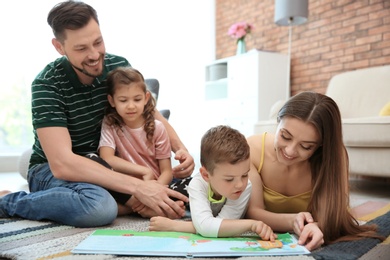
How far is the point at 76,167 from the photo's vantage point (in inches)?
51.0

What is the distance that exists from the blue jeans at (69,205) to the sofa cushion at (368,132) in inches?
59.1

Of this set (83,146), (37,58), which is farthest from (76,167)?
(37,58)

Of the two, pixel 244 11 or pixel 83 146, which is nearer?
pixel 83 146

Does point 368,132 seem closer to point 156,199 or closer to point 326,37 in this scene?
point 156,199

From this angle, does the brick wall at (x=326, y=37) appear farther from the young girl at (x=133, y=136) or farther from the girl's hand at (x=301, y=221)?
the girl's hand at (x=301, y=221)

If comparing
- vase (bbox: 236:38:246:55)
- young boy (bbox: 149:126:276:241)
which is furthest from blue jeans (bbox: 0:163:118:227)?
vase (bbox: 236:38:246:55)

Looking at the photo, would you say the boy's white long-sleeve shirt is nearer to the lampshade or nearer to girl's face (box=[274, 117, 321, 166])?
girl's face (box=[274, 117, 321, 166])

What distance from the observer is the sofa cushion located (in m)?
2.02

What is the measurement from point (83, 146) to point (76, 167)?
0.76 feet

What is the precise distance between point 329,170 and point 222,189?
1.10 feet

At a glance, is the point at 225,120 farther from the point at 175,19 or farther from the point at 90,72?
the point at 90,72

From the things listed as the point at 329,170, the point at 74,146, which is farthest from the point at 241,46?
the point at 329,170

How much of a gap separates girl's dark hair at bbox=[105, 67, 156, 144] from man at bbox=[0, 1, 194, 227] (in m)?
0.05

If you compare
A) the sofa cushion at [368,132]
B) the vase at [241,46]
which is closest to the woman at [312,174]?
the sofa cushion at [368,132]
